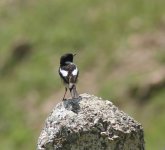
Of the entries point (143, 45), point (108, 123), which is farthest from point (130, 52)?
point (108, 123)

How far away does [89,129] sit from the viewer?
9922 millimetres

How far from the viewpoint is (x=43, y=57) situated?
1459 inches

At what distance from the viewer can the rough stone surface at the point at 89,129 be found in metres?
9.91

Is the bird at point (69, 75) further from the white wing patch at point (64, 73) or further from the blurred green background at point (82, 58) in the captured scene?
the blurred green background at point (82, 58)

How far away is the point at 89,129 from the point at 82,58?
84.2 ft

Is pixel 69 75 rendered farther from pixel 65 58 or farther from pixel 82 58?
pixel 82 58

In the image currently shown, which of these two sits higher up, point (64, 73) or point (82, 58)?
point (82, 58)

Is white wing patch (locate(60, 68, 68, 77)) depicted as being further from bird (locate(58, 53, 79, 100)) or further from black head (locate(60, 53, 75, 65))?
black head (locate(60, 53, 75, 65))

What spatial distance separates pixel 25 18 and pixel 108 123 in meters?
31.3

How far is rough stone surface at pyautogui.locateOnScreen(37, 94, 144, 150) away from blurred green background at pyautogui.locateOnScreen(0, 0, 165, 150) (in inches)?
641

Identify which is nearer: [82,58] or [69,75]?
[69,75]

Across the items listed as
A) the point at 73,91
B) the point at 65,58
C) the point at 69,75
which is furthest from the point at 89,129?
the point at 65,58

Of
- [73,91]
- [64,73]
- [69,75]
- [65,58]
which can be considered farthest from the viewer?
[65,58]

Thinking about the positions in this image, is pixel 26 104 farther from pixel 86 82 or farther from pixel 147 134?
pixel 147 134
